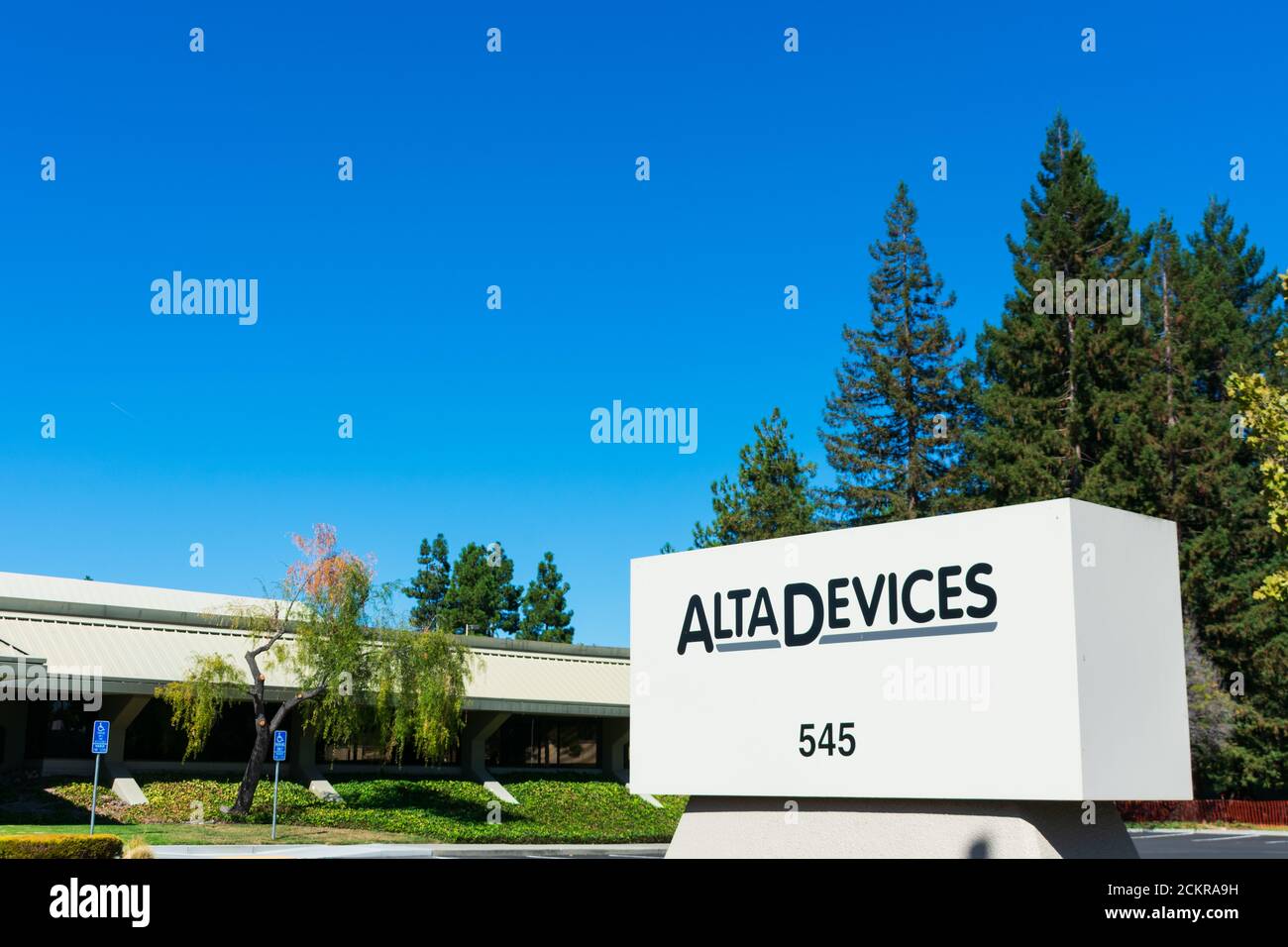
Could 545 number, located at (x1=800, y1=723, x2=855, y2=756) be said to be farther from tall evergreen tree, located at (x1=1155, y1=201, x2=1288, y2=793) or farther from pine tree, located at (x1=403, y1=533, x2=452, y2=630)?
pine tree, located at (x1=403, y1=533, x2=452, y2=630)

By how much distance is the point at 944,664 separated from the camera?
17578 mm

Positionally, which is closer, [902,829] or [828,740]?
[902,829]

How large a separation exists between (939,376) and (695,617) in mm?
44224

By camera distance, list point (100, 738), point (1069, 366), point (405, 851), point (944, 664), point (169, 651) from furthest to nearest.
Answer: point (1069, 366)
point (169, 651)
point (405, 851)
point (100, 738)
point (944, 664)

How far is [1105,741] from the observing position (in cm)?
1639

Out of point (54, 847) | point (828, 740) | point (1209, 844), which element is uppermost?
point (828, 740)

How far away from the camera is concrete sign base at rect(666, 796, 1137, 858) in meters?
16.9

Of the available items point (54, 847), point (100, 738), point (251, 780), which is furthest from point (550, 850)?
point (54, 847)

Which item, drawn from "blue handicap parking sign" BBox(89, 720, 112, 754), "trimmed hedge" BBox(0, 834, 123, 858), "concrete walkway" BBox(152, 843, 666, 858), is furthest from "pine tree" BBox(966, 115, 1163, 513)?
"trimmed hedge" BBox(0, 834, 123, 858)

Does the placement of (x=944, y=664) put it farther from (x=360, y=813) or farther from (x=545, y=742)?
(x=545, y=742)

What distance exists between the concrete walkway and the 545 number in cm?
1139

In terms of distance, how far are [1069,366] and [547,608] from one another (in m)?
45.7

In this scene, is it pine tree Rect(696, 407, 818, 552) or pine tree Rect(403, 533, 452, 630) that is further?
pine tree Rect(403, 533, 452, 630)
